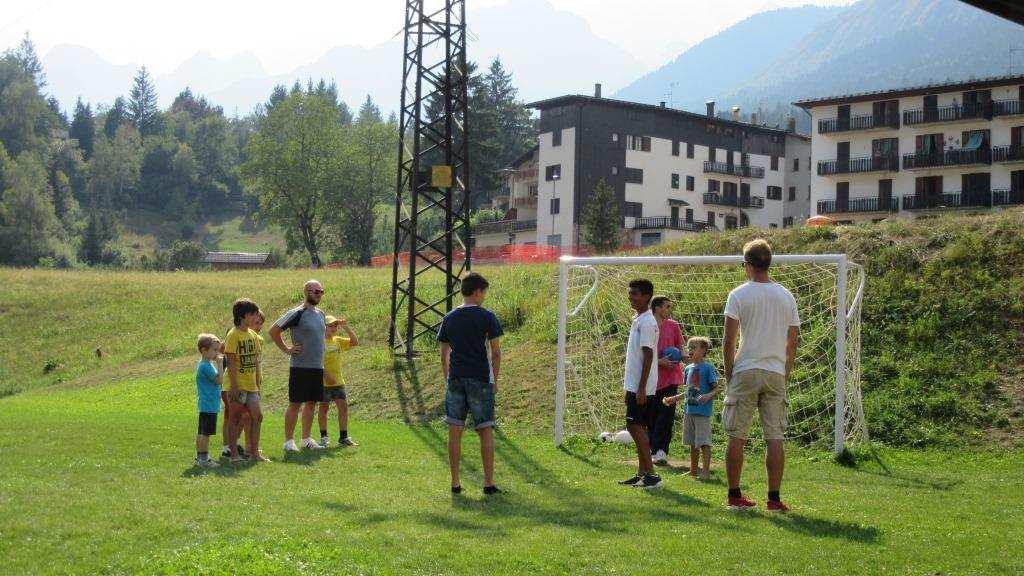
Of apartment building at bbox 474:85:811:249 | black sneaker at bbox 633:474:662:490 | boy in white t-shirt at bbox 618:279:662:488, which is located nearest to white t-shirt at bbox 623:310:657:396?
boy in white t-shirt at bbox 618:279:662:488

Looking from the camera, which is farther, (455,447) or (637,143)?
(637,143)

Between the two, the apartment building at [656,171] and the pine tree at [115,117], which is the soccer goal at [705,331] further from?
the pine tree at [115,117]

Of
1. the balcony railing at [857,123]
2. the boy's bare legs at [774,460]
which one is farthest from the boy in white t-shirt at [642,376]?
the balcony railing at [857,123]

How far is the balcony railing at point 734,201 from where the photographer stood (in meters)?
78.9

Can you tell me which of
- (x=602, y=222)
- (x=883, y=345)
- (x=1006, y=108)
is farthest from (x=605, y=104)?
(x=883, y=345)

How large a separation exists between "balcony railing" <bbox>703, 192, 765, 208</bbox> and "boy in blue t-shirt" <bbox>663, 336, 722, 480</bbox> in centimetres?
6988

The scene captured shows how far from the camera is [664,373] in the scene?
1084 cm

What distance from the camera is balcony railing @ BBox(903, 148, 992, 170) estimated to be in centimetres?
5988

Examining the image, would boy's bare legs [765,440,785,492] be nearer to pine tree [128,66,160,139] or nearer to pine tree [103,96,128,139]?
pine tree [103,96,128,139]

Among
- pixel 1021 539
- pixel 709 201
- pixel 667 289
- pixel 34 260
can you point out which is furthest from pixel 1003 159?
pixel 34 260

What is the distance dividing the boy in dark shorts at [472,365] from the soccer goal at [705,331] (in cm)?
484

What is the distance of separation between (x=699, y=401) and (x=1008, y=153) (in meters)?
56.1

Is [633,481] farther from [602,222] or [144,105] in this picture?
[144,105]

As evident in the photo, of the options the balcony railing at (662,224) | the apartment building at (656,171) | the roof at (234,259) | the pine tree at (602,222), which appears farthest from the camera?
the roof at (234,259)
